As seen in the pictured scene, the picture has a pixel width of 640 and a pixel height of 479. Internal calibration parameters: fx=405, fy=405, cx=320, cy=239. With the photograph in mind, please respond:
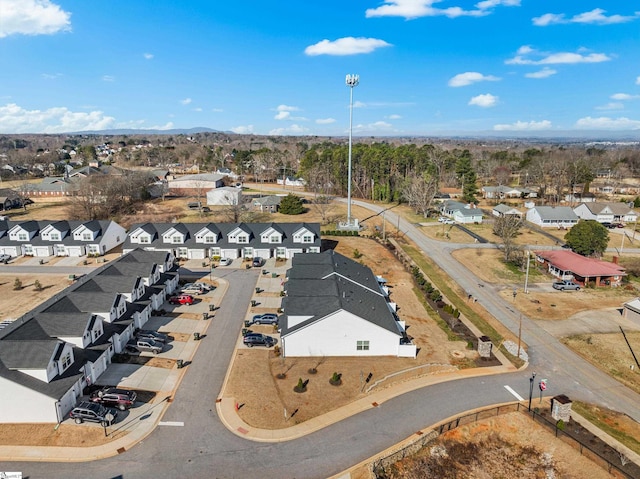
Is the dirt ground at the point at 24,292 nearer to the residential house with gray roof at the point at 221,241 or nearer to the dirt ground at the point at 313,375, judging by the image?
the residential house with gray roof at the point at 221,241

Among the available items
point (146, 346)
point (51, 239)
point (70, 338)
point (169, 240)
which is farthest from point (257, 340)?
point (51, 239)

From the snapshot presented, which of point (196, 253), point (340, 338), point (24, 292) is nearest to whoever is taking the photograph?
point (340, 338)

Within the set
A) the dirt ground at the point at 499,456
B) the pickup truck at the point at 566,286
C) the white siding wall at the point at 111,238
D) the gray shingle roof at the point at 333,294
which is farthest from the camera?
the white siding wall at the point at 111,238

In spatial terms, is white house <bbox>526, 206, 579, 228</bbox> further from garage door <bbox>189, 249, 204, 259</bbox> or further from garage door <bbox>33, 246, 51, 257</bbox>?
garage door <bbox>33, 246, 51, 257</bbox>

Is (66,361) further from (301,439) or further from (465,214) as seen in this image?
(465,214)

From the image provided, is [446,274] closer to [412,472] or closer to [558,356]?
[558,356]

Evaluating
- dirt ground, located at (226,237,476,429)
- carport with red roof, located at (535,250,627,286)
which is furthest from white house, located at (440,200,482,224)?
dirt ground, located at (226,237,476,429)

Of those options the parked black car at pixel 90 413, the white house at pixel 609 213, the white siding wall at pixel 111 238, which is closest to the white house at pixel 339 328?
the parked black car at pixel 90 413
